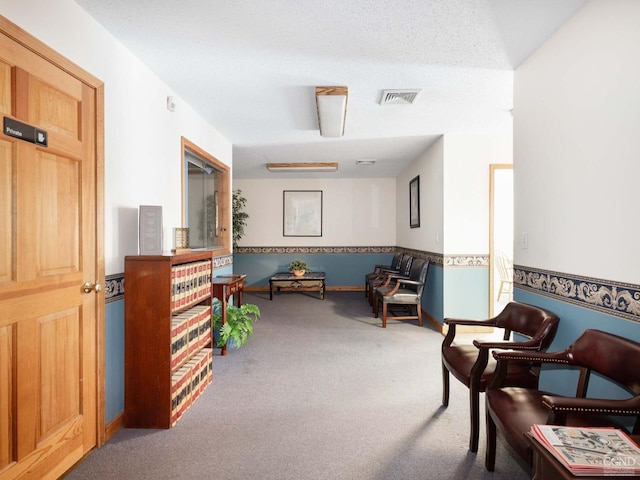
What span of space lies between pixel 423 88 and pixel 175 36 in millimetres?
2083

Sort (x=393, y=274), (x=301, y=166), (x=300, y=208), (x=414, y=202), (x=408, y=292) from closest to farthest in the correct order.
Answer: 1. (x=408, y=292)
2. (x=393, y=274)
3. (x=414, y=202)
4. (x=301, y=166)
5. (x=300, y=208)

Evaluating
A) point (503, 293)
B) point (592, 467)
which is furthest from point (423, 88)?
point (503, 293)

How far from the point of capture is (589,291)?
2.04 metres

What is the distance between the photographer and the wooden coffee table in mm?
7188

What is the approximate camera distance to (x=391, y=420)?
2.52 m

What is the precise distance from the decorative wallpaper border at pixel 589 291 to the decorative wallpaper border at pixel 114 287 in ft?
9.41

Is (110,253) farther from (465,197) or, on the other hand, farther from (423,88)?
(465,197)

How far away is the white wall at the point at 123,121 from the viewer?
6.30 feet

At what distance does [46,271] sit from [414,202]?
18.2 ft

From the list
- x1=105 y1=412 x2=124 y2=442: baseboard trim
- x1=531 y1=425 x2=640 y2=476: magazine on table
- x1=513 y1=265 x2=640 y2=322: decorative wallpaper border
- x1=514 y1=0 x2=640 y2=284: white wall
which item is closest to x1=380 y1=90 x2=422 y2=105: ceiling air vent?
x1=514 y1=0 x2=640 y2=284: white wall

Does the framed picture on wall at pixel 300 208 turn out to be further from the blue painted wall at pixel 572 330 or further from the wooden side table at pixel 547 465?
the wooden side table at pixel 547 465

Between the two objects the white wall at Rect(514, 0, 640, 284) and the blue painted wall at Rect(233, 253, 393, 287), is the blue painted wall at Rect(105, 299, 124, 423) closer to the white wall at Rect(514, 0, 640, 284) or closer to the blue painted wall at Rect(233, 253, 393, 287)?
the white wall at Rect(514, 0, 640, 284)

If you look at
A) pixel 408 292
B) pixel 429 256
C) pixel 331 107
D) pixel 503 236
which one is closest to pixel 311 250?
pixel 429 256

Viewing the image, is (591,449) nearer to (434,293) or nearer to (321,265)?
(434,293)
